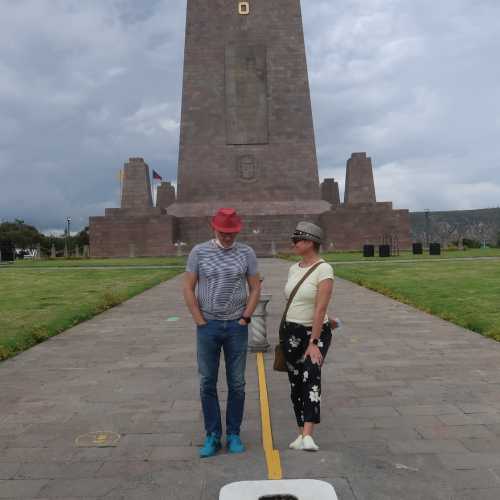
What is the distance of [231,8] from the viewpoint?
4147 cm

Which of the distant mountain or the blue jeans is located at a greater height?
the distant mountain

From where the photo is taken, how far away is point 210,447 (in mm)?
4445

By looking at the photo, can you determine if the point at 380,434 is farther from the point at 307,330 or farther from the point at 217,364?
the point at 217,364

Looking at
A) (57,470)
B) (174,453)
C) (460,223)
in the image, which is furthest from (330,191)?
(460,223)

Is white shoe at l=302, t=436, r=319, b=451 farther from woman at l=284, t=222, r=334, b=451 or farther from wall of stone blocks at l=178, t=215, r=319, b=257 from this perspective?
wall of stone blocks at l=178, t=215, r=319, b=257

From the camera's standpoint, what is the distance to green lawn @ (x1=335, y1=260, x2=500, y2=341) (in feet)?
36.2

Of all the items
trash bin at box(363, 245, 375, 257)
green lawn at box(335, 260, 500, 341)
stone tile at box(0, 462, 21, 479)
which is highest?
trash bin at box(363, 245, 375, 257)

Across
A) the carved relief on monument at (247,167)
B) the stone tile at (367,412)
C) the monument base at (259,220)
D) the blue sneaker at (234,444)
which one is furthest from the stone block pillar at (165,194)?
the blue sneaker at (234,444)

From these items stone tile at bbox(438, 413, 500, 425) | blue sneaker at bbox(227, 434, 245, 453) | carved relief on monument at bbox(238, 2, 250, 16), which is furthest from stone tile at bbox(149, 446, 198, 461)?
carved relief on monument at bbox(238, 2, 250, 16)

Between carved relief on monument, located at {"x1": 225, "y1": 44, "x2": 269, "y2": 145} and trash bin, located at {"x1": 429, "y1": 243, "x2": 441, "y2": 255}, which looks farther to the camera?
carved relief on monument, located at {"x1": 225, "y1": 44, "x2": 269, "y2": 145}

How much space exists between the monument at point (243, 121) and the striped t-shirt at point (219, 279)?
3622cm

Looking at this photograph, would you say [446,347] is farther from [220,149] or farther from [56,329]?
[220,149]

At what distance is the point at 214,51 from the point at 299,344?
39688 mm

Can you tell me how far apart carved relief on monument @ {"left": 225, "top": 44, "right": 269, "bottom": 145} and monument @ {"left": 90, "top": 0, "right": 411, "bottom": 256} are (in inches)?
2.8
